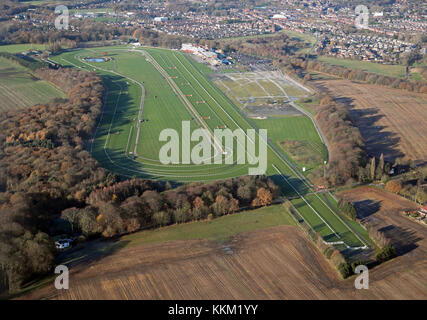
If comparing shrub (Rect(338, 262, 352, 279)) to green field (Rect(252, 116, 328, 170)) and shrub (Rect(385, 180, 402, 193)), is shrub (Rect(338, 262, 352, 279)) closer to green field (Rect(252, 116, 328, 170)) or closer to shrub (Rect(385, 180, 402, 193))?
shrub (Rect(385, 180, 402, 193))

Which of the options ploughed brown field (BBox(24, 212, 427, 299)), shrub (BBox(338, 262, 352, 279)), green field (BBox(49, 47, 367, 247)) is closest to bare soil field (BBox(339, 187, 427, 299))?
ploughed brown field (BBox(24, 212, 427, 299))

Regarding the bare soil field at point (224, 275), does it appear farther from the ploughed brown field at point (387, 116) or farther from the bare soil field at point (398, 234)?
the ploughed brown field at point (387, 116)

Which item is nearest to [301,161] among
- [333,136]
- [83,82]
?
[333,136]

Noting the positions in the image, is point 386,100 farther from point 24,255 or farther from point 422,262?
point 24,255

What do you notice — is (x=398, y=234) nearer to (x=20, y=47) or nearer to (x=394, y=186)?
(x=394, y=186)

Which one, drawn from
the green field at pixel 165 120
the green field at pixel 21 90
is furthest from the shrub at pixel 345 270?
the green field at pixel 21 90

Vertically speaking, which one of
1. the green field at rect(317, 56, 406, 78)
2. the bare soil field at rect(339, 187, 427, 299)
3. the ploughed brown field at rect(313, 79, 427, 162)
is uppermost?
Answer: the green field at rect(317, 56, 406, 78)
